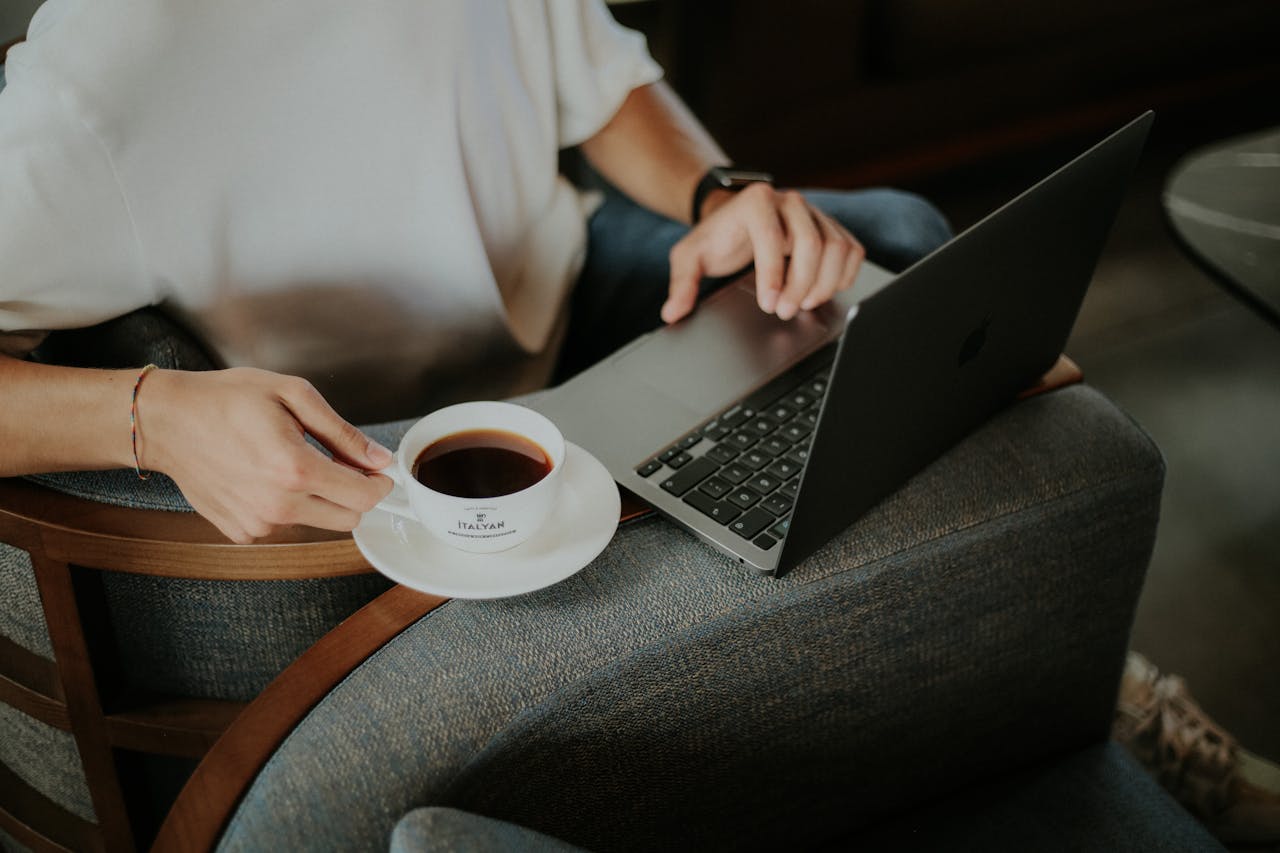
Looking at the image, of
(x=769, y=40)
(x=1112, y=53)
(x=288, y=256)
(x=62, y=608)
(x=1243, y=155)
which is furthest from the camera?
(x=1112, y=53)

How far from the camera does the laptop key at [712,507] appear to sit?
799 mm

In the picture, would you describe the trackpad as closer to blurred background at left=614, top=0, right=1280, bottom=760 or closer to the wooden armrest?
the wooden armrest

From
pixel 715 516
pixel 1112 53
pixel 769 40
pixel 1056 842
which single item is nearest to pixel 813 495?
pixel 715 516

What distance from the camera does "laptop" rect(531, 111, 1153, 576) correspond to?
671 millimetres

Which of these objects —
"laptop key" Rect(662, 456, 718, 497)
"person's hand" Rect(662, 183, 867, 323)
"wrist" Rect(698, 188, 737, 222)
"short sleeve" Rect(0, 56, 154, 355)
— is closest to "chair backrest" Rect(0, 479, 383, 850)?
"short sleeve" Rect(0, 56, 154, 355)

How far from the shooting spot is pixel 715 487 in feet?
2.72

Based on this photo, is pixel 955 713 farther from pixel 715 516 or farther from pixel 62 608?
pixel 62 608

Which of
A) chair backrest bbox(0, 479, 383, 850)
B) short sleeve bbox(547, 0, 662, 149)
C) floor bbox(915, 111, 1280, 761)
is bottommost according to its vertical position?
floor bbox(915, 111, 1280, 761)

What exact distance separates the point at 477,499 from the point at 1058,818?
1.82ft

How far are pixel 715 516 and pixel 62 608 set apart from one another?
0.47 m

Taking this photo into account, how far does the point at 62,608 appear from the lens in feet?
2.60

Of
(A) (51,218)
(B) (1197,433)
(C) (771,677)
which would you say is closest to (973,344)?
(C) (771,677)

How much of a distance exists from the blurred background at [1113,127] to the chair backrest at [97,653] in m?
1.26

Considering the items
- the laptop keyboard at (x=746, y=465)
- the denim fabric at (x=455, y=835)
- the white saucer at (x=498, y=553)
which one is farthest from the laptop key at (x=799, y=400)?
the denim fabric at (x=455, y=835)
